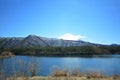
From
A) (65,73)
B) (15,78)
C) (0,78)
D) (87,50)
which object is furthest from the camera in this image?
(87,50)

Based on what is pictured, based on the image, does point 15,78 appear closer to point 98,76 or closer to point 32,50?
point 98,76

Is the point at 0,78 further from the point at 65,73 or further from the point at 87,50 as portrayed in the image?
the point at 87,50

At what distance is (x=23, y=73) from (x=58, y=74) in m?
3.09

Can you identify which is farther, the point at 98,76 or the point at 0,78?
the point at 98,76

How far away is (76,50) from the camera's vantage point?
4948 inches

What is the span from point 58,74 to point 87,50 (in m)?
109

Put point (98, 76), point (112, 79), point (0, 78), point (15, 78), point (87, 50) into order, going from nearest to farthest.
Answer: point (0, 78) → point (15, 78) → point (112, 79) → point (98, 76) → point (87, 50)

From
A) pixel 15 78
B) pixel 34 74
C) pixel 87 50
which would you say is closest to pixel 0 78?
pixel 15 78

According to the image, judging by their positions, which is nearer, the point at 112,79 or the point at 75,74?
the point at 112,79

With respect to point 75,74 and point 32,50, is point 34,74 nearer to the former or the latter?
point 75,74

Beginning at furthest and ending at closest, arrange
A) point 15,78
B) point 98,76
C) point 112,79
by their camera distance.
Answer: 1. point 98,76
2. point 112,79
3. point 15,78

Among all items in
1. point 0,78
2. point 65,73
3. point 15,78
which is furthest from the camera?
point 65,73

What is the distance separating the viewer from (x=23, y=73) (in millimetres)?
11688

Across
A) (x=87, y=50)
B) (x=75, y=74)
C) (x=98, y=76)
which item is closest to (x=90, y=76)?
(x=98, y=76)
